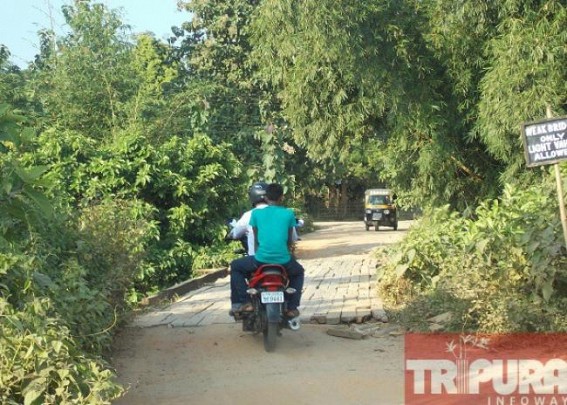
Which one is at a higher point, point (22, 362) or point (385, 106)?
point (385, 106)

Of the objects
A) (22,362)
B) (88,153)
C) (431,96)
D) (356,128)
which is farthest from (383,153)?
(22,362)

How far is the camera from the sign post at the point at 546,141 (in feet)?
23.0

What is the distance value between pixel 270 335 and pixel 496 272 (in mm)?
2526

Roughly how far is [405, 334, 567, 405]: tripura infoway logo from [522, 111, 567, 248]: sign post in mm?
1544

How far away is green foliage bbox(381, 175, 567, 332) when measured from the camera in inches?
322

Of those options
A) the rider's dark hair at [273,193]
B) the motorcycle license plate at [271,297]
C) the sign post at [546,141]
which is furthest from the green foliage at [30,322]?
the sign post at [546,141]

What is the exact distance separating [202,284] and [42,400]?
10.9 metres

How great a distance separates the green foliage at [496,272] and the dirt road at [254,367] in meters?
0.76

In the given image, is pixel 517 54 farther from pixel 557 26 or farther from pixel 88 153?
pixel 88 153

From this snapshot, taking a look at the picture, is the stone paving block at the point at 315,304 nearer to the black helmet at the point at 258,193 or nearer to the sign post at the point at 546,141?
the black helmet at the point at 258,193

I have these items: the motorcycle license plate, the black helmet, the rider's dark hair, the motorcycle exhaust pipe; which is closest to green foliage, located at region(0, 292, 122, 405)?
the motorcycle license plate

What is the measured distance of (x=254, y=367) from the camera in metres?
7.61

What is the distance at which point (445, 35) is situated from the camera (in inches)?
553

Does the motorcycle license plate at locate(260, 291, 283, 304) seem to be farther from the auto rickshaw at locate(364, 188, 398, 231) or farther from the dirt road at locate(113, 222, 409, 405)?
the auto rickshaw at locate(364, 188, 398, 231)
